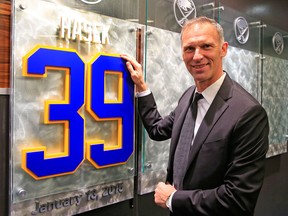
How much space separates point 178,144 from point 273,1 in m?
2.37

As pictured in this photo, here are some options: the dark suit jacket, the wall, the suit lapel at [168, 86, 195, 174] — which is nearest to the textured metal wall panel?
the wall

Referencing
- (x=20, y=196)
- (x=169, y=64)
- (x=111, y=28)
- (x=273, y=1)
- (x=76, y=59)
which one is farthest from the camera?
(x=273, y=1)

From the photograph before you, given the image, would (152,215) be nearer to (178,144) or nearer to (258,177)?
(178,144)

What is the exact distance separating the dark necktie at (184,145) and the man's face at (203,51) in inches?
4.4

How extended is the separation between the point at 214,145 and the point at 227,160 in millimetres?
81

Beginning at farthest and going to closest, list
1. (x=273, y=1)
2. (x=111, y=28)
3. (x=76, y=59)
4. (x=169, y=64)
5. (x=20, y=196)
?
(x=273, y=1) < (x=169, y=64) < (x=111, y=28) < (x=76, y=59) < (x=20, y=196)

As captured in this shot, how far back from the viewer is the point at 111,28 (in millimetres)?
1521

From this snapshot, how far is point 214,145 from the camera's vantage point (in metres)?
1.25

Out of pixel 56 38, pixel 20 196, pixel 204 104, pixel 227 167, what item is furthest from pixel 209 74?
pixel 20 196

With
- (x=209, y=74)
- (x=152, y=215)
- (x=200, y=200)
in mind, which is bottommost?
(x=152, y=215)

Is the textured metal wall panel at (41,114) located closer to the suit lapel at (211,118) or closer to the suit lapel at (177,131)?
the suit lapel at (177,131)

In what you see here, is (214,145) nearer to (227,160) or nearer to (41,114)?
(227,160)

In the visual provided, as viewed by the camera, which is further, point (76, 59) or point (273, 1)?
point (273, 1)

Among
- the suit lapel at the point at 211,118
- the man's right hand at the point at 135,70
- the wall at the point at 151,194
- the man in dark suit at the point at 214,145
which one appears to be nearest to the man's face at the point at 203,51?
the man in dark suit at the point at 214,145
